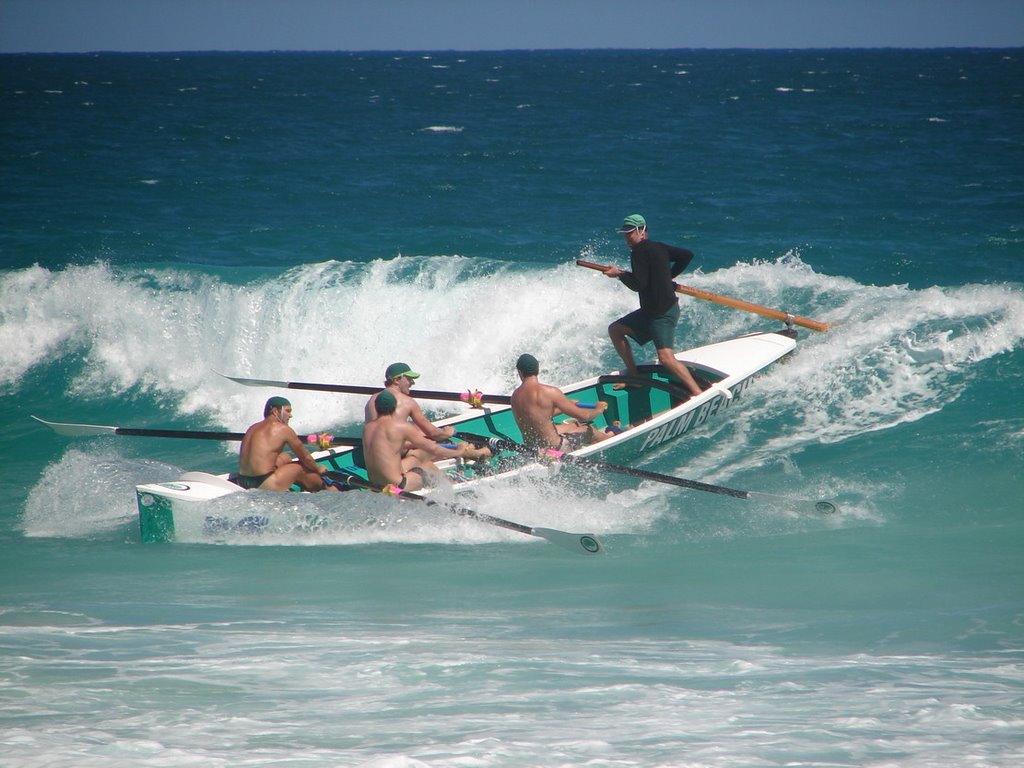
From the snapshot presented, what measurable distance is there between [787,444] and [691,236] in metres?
9.88

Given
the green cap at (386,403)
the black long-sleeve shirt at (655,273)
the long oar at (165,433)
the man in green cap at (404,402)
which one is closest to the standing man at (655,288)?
the black long-sleeve shirt at (655,273)

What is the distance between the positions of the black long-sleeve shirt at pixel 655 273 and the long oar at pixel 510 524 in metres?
3.05

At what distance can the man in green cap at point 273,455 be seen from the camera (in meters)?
8.95

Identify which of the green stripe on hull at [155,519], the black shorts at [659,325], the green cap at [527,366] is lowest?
the green stripe on hull at [155,519]

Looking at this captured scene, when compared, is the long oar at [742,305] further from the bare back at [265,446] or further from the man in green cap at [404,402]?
the bare back at [265,446]

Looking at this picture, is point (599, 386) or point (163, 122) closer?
point (599, 386)

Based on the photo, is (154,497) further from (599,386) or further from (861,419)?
(861,419)

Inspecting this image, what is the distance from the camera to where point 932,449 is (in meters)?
10.2

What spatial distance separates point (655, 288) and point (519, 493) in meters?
2.69

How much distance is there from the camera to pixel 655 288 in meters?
10.5

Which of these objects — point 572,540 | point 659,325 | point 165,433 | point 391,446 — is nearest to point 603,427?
point 659,325

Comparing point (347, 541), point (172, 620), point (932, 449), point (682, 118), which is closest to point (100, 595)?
point (172, 620)

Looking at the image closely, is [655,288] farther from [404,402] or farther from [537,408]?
[404,402]

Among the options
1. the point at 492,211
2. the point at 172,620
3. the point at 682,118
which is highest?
the point at 682,118
